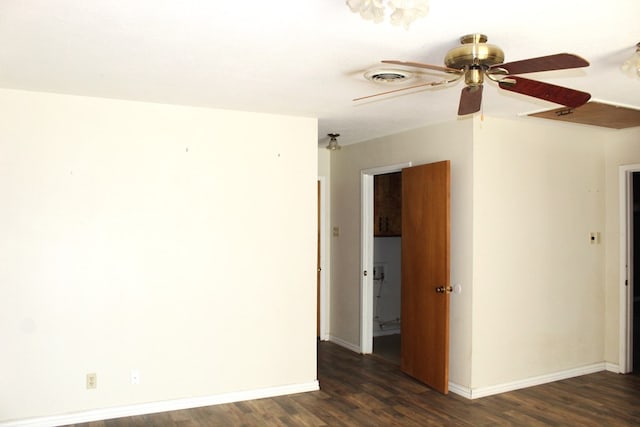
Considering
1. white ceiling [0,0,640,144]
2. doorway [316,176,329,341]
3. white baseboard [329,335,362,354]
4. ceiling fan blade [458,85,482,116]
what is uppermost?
white ceiling [0,0,640,144]

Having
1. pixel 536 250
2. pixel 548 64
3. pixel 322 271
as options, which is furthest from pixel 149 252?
pixel 536 250

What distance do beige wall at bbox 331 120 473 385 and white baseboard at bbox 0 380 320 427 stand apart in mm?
1378

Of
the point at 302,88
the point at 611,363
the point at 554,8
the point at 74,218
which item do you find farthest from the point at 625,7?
the point at 611,363

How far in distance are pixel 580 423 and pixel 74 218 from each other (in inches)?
155

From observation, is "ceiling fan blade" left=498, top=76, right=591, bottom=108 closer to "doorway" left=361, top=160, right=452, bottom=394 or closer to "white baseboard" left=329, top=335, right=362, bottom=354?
"doorway" left=361, top=160, right=452, bottom=394

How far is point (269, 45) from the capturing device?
8.84ft

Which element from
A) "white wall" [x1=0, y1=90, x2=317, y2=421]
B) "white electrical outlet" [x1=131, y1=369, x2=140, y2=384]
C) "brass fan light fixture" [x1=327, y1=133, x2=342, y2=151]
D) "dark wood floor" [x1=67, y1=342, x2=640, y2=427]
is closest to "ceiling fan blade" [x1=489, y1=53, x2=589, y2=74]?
"white wall" [x1=0, y1=90, x2=317, y2=421]

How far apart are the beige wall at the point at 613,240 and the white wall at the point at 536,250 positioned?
7 centimetres

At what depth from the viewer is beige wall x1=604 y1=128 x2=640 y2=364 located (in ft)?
17.2

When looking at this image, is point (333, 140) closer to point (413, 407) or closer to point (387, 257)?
point (387, 257)

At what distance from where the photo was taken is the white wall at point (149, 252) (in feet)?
12.3

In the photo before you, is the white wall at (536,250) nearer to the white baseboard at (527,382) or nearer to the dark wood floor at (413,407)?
the white baseboard at (527,382)

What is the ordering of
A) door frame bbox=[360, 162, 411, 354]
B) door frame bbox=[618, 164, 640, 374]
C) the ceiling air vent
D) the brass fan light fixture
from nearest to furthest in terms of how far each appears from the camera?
1. the ceiling air vent
2. door frame bbox=[618, 164, 640, 374]
3. the brass fan light fixture
4. door frame bbox=[360, 162, 411, 354]

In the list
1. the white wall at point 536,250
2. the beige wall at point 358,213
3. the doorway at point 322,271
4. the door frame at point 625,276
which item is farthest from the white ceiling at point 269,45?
the doorway at point 322,271
